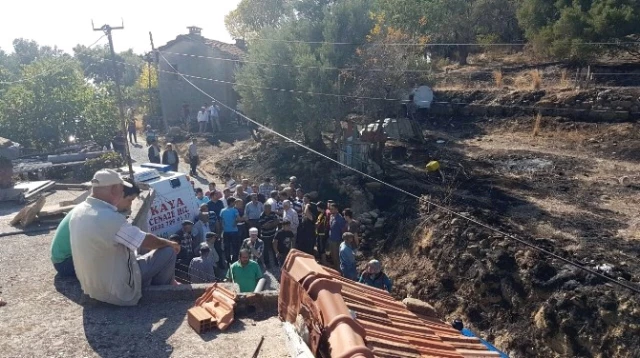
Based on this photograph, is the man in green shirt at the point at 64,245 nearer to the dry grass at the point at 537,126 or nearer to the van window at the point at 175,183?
the van window at the point at 175,183

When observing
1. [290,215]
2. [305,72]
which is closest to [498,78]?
[305,72]

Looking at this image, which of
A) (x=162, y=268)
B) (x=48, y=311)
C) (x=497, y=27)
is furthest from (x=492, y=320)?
(x=497, y=27)

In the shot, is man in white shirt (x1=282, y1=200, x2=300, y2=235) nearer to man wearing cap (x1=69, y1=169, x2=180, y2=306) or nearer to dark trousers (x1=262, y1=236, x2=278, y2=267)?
dark trousers (x1=262, y1=236, x2=278, y2=267)

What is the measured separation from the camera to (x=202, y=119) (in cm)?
2583

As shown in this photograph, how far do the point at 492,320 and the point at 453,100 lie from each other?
44.5 ft

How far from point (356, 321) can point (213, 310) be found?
1762mm

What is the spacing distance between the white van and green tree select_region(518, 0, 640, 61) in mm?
14947

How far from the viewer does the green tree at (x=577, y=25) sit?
17.8 metres

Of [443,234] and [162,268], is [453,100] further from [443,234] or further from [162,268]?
[162,268]

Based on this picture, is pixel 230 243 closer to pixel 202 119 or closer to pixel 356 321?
pixel 356 321

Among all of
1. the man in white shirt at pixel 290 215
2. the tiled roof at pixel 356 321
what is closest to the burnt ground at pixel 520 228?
the man in white shirt at pixel 290 215

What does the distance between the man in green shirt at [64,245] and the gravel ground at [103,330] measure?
5.6 inches

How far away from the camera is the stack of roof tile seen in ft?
14.3

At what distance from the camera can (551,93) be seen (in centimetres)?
1903
